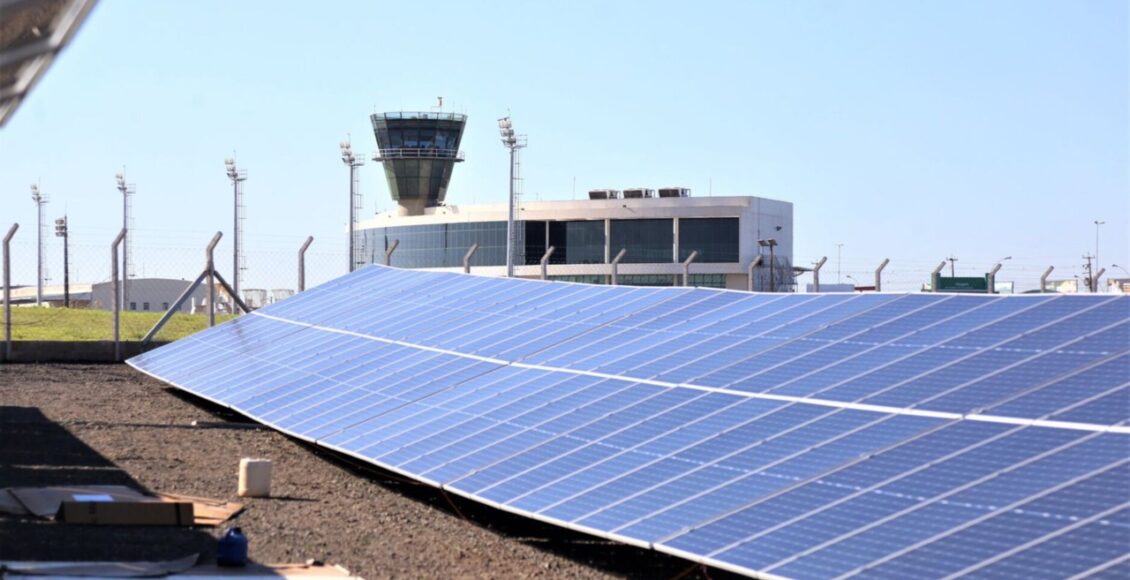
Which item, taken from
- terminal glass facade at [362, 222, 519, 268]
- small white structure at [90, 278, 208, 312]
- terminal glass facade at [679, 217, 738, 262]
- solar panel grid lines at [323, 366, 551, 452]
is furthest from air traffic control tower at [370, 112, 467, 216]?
solar panel grid lines at [323, 366, 551, 452]

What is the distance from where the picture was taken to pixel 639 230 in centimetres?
7456

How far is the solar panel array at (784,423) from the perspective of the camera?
30.7 ft

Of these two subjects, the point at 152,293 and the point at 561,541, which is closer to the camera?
the point at 561,541

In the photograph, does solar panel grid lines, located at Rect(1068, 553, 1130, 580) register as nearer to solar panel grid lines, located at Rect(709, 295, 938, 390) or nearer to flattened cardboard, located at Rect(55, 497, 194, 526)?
solar panel grid lines, located at Rect(709, 295, 938, 390)

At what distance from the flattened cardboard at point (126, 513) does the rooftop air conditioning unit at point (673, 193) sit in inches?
2503

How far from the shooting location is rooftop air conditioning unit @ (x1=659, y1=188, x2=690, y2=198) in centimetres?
7600

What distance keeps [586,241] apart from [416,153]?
1653 cm

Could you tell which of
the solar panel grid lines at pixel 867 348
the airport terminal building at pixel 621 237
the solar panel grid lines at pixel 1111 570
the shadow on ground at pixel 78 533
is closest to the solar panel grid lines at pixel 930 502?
the solar panel grid lines at pixel 1111 570

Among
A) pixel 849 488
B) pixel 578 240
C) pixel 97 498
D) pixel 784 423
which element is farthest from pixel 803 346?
pixel 578 240

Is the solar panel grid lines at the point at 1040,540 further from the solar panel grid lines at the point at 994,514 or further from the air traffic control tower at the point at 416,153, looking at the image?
the air traffic control tower at the point at 416,153

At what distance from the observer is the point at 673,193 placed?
76250 millimetres

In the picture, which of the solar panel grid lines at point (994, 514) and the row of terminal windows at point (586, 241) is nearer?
the solar panel grid lines at point (994, 514)

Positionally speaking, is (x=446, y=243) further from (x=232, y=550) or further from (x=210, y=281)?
(x=232, y=550)

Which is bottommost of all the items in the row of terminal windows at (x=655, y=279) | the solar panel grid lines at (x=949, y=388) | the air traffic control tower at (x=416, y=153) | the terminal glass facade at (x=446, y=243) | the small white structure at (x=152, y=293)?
the small white structure at (x=152, y=293)
